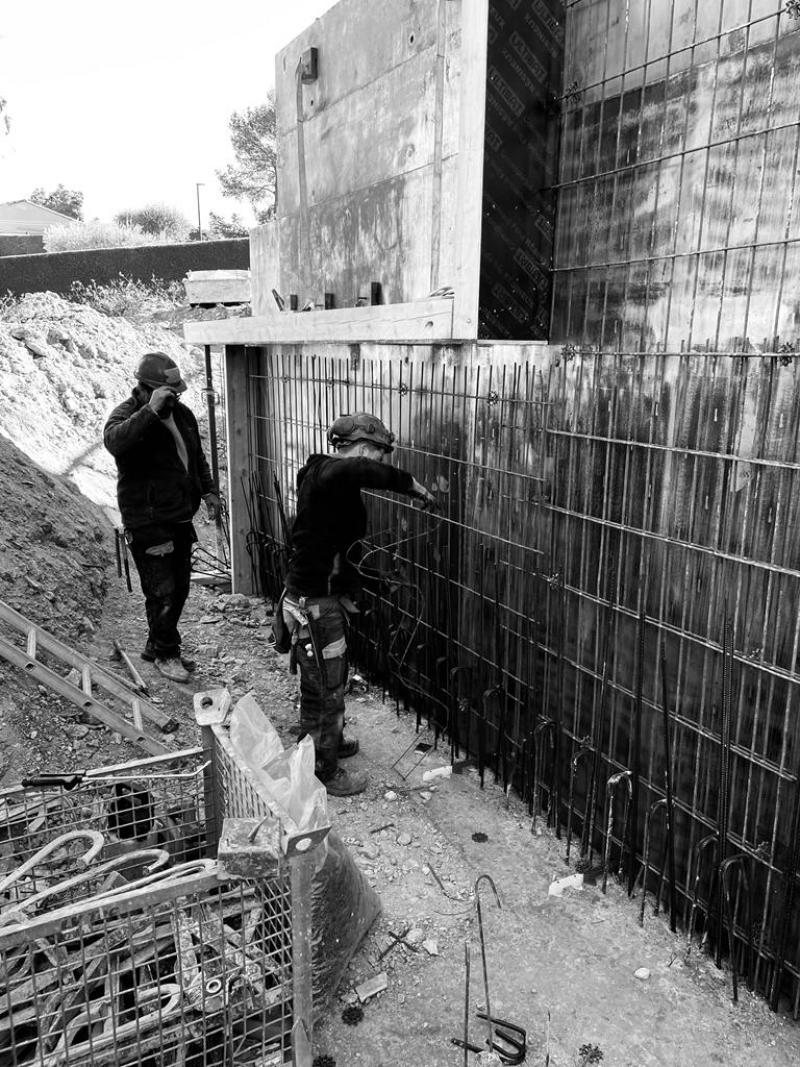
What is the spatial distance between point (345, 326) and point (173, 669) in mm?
2775

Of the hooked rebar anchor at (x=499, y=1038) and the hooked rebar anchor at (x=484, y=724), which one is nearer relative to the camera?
the hooked rebar anchor at (x=499, y=1038)

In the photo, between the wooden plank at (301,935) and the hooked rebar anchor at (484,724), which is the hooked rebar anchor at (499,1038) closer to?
the wooden plank at (301,935)

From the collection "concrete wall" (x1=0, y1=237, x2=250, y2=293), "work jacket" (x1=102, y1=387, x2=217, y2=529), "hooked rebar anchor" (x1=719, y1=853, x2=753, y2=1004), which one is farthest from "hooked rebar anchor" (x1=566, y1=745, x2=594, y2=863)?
"concrete wall" (x1=0, y1=237, x2=250, y2=293)

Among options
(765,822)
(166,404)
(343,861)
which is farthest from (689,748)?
(166,404)

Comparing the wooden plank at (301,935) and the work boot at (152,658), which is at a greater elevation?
the wooden plank at (301,935)

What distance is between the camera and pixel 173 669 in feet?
19.2

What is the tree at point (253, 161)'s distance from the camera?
2933cm

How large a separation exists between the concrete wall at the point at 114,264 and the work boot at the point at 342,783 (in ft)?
55.3

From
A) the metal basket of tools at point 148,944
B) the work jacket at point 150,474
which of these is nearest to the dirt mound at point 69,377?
the work jacket at point 150,474

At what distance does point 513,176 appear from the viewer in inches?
145

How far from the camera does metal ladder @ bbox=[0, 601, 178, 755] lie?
418 centimetres

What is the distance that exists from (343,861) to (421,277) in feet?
11.3

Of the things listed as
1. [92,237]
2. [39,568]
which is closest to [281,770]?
[39,568]

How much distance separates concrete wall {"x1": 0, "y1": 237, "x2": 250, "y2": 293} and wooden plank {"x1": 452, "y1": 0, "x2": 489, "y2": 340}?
16.4 m
